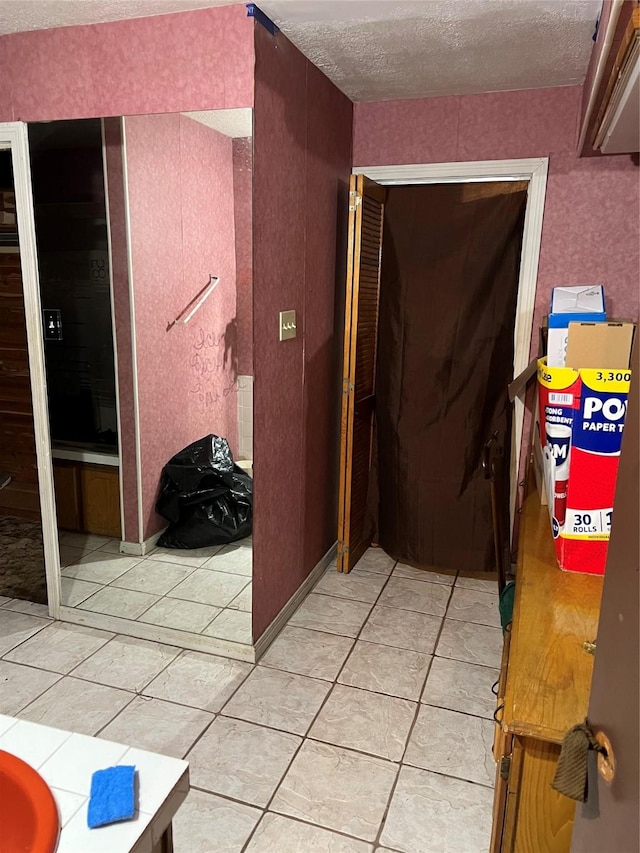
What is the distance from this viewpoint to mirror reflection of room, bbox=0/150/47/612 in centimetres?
277

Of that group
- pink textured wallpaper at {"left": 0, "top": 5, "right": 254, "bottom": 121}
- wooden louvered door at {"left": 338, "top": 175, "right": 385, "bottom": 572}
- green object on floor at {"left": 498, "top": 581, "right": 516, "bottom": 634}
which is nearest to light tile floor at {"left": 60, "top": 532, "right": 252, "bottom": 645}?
wooden louvered door at {"left": 338, "top": 175, "right": 385, "bottom": 572}

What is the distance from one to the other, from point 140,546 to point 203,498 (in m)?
0.39

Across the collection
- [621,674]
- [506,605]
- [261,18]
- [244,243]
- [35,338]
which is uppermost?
[261,18]

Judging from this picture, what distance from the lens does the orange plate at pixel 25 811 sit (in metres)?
0.92

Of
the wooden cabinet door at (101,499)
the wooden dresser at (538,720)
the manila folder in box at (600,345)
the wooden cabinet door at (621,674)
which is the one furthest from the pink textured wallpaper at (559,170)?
the wooden cabinet door at (621,674)

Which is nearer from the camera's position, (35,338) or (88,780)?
(88,780)

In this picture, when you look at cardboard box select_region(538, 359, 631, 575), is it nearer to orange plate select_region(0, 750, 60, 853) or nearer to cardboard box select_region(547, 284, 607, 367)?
cardboard box select_region(547, 284, 607, 367)

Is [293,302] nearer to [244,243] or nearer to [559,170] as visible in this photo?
[244,243]

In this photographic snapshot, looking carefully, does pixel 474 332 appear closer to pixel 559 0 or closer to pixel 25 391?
pixel 559 0

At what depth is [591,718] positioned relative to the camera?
0.90m

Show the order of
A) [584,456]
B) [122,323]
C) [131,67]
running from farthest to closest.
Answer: [122,323]
[131,67]
[584,456]

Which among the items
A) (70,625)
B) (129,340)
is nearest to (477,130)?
(129,340)

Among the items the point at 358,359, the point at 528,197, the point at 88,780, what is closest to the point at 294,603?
the point at 358,359

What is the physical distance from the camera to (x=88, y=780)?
3.41 ft
